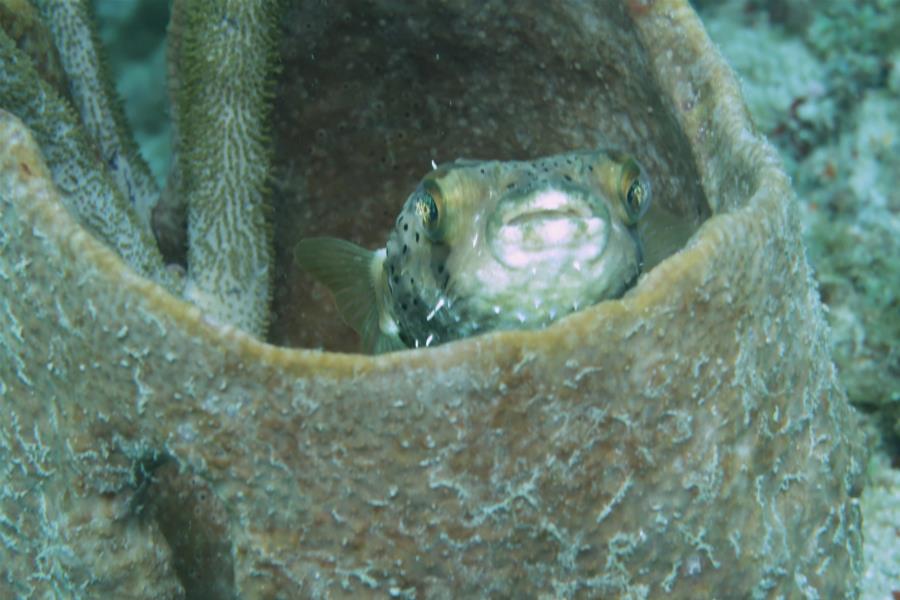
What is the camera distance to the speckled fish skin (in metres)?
1.97

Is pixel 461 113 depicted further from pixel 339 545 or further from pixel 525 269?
pixel 339 545

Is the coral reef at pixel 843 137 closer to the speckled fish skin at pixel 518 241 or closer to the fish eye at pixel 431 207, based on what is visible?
the speckled fish skin at pixel 518 241

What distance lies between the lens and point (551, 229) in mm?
1936

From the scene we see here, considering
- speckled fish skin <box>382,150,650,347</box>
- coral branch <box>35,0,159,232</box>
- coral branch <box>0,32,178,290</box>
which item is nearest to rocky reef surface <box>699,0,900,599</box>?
speckled fish skin <box>382,150,650,347</box>

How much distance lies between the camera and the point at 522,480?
1598mm

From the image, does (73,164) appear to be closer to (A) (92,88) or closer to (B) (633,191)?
(A) (92,88)

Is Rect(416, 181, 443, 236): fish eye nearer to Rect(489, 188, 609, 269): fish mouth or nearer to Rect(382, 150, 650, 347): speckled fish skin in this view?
Rect(382, 150, 650, 347): speckled fish skin

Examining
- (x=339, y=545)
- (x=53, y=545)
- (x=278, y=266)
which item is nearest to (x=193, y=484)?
(x=53, y=545)

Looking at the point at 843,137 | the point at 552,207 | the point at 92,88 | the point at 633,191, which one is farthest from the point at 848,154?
the point at 92,88

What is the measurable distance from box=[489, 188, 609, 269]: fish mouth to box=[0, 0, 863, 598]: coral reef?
328 mm

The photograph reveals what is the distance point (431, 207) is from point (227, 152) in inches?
48.7

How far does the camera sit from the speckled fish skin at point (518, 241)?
77.4 inches

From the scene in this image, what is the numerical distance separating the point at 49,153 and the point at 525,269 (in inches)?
70.2

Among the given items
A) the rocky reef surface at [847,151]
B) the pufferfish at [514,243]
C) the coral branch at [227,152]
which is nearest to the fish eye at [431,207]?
the pufferfish at [514,243]
